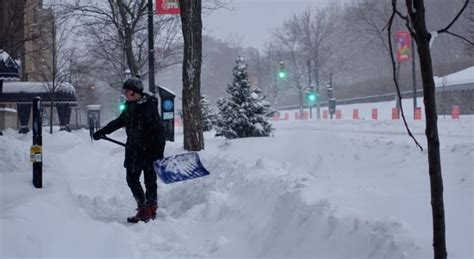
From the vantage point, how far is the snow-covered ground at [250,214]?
3861 millimetres

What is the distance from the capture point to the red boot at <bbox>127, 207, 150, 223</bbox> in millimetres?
6254

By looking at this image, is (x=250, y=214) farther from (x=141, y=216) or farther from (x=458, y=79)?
(x=458, y=79)

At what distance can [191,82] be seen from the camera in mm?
11680

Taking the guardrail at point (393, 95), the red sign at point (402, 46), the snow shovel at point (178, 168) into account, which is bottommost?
the snow shovel at point (178, 168)

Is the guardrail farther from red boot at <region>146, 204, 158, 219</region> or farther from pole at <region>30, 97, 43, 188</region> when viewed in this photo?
pole at <region>30, 97, 43, 188</region>

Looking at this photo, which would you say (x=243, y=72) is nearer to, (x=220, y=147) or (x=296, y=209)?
(x=220, y=147)

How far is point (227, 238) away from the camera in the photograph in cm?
542

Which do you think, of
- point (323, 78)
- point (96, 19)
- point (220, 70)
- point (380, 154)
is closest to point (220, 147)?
point (380, 154)

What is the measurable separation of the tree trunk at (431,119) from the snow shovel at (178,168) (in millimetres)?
4607

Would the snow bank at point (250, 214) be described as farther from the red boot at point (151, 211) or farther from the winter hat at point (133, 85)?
the winter hat at point (133, 85)

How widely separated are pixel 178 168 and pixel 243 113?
9.59 meters

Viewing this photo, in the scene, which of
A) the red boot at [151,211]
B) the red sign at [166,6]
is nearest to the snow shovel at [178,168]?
the red boot at [151,211]

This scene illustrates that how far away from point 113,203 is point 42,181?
1474 mm

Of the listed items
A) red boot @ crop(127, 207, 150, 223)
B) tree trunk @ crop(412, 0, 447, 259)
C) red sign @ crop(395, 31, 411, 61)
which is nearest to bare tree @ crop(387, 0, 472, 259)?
tree trunk @ crop(412, 0, 447, 259)
